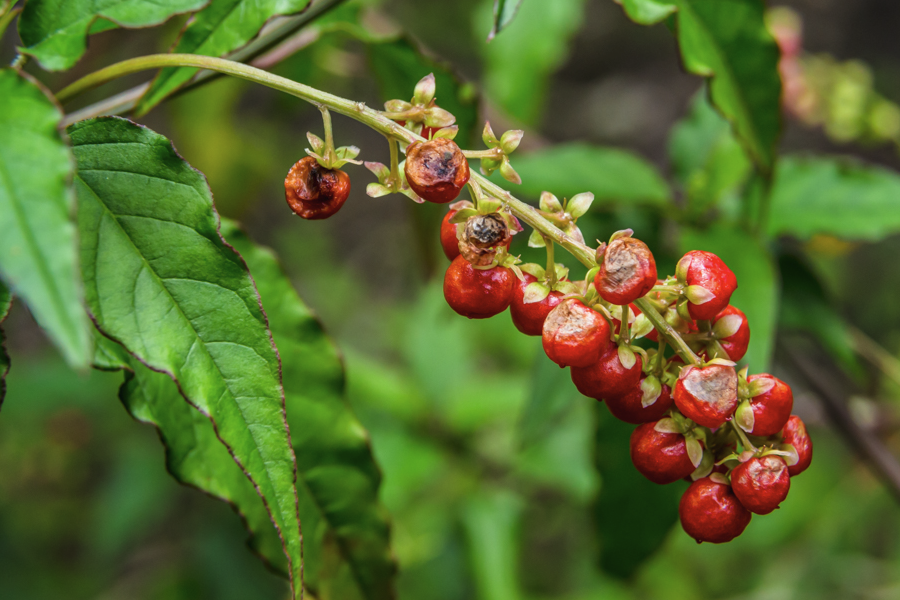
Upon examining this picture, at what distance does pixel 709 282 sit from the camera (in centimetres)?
66

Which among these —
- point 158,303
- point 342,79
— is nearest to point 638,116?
point 342,79

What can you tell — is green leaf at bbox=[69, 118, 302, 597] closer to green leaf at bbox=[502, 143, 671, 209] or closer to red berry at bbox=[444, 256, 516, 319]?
red berry at bbox=[444, 256, 516, 319]

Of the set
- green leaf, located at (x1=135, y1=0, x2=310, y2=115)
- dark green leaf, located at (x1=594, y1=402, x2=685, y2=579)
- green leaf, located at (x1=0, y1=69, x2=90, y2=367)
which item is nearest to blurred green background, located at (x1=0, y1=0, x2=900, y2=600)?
dark green leaf, located at (x1=594, y1=402, x2=685, y2=579)

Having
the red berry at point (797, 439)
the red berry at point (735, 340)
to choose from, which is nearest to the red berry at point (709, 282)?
the red berry at point (735, 340)

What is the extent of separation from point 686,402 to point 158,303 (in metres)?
0.52

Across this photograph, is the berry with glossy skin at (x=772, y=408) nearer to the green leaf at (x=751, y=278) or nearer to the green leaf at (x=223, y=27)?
the green leaf at (x=751, y=278)

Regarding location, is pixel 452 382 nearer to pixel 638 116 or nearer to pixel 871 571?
pixel 871 571

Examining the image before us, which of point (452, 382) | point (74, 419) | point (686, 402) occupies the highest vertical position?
point (686, 402)

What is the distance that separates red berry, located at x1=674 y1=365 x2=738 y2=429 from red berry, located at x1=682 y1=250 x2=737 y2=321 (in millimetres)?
56

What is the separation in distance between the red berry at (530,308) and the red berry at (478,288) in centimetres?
2

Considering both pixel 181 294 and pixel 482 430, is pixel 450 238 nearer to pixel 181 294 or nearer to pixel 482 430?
pixel 181 294

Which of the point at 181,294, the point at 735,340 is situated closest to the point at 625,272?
the point at 735,340

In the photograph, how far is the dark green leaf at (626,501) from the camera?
1.11m

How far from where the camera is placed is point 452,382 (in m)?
2.34
